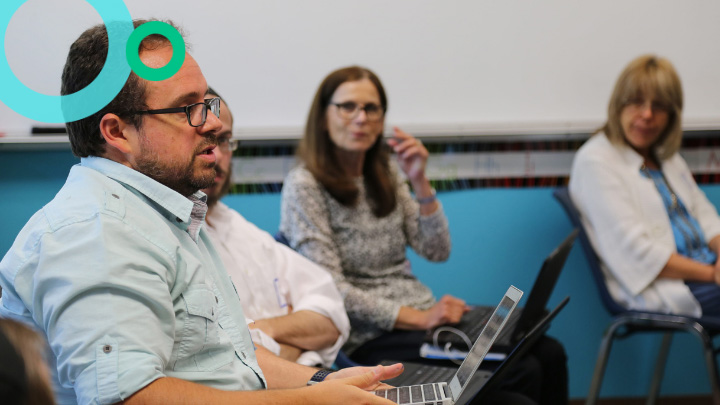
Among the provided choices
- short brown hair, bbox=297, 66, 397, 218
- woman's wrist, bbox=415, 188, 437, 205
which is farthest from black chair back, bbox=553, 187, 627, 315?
short brown hair, bbox=297, 66, 397, 218

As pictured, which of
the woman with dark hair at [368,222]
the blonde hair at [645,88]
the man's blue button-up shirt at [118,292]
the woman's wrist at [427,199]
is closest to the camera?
the man's blue button-up shirt at [118,292]

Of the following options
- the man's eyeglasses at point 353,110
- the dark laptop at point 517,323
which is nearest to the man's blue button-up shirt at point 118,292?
the dark laptop at point 517,323

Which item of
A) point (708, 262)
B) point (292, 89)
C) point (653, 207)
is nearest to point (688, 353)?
point (708, 262)

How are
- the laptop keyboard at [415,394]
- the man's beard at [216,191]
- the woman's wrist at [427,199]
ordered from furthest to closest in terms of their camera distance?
1. the woman's wrist at [427,199]
2. the man's beard at [216,191]
3. the laptop keyboard at [415,394]

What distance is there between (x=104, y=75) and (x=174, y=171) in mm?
168

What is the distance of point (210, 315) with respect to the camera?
38.1 inches

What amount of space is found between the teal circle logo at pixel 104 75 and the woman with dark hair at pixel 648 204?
1.68 m

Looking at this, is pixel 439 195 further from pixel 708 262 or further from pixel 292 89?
pixel 708 262

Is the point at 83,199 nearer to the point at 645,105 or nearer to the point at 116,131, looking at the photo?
the point at 116,131

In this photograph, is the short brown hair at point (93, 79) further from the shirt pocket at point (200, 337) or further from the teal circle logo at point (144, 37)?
the shirt pocket at point (200, 337)

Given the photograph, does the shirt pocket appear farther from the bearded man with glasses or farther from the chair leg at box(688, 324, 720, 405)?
the chair leg at box(688, 324, 720, 405)

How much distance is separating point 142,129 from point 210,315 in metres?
0.29

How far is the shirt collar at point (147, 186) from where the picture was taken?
0.97 meters

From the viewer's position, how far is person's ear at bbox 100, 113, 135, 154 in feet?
3.23
